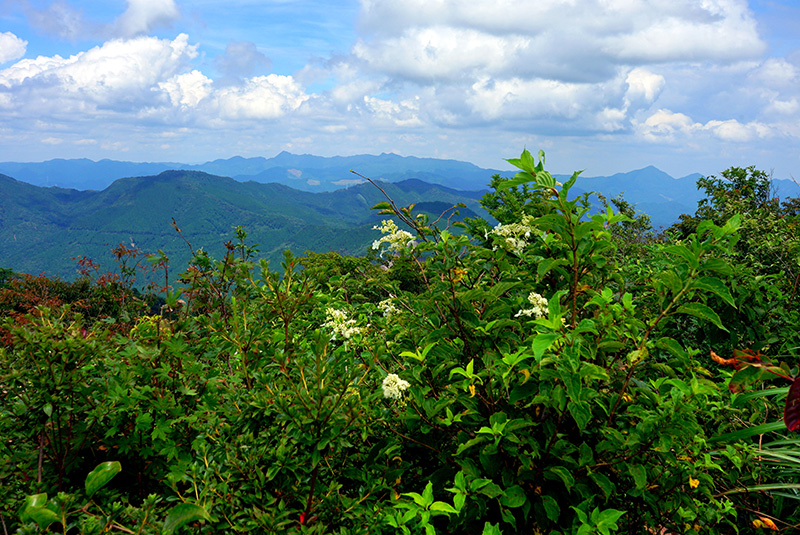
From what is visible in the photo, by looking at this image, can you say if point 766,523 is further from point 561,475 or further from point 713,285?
point 713,285

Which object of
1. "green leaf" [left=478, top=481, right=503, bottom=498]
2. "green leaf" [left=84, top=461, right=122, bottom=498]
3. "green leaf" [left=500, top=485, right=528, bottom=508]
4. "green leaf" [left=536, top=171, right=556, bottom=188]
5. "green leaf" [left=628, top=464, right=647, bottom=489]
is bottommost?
"green leaf" [left=500, top=485, right=528, bottom=508]

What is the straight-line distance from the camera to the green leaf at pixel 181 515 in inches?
45.3

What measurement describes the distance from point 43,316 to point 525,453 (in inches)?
106

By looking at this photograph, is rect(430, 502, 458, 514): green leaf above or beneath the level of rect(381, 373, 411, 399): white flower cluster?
beneath

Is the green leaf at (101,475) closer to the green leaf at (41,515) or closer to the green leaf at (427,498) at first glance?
the green leaf at (41,515)

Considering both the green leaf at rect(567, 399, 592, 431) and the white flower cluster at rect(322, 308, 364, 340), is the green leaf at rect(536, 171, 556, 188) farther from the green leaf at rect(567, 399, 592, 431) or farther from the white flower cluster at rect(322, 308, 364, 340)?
the white flower cluster at rect(322, 308, 364, 340)

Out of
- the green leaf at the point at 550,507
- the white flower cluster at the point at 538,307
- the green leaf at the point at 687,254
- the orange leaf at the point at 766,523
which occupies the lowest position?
the orange leaf at the point at 766,523

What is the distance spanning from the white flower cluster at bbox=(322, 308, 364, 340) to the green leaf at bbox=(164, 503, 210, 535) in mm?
1931

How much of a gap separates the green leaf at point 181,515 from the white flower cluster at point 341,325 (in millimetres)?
1931

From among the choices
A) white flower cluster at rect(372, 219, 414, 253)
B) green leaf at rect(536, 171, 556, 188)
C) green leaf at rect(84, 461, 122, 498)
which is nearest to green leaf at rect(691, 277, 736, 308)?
green leaf at rect(536, 171, 556, 188)

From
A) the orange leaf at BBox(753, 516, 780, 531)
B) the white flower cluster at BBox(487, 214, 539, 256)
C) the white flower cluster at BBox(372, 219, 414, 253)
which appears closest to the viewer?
the orange leaf at BBox(753, 516, 780, 531)

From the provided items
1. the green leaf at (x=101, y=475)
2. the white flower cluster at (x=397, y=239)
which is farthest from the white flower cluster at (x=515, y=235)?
the green leaf at (x=101, y=475)

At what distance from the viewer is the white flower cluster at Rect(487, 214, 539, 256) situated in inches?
100.0

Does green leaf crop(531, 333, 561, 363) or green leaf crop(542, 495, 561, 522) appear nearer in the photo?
green leaf crop(531, 333, 561, 363)
